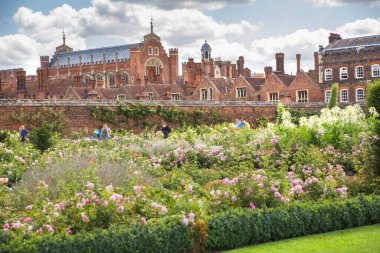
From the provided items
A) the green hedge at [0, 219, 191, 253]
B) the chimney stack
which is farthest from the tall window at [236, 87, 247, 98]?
the green hedge at [0, 219, 191, 253]

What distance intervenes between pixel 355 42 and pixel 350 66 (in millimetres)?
2125

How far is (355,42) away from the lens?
5278 centimetres

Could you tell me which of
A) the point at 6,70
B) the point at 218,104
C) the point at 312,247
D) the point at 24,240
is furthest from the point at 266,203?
the point at 6,70

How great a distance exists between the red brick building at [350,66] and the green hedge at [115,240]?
4236 cm

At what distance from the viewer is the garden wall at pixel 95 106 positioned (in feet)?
109

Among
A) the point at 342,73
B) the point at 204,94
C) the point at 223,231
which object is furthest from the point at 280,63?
the point at 223,231

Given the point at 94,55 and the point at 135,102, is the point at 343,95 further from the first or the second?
the point at 94,55

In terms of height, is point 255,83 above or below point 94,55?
below

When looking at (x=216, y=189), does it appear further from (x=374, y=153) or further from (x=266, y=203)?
(x=374, y=153)

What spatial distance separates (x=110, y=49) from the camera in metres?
93.8

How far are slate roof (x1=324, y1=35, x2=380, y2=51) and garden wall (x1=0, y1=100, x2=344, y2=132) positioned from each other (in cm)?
791

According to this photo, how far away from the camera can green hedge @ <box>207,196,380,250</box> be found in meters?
10.8

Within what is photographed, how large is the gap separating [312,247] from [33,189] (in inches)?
196

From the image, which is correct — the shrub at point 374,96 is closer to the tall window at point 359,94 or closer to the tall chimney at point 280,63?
the tall window at point 359,94
